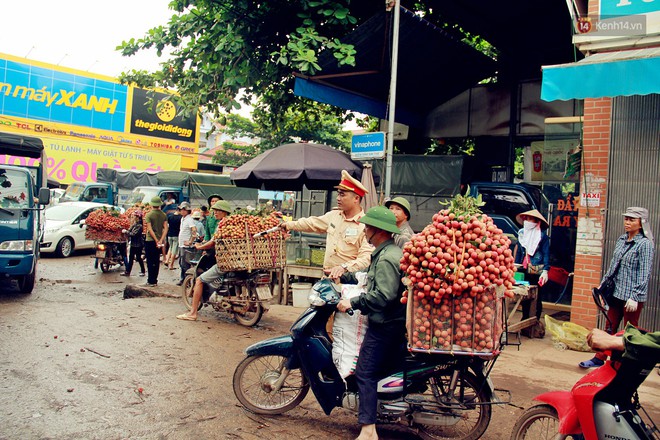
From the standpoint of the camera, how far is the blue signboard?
27.2 ft

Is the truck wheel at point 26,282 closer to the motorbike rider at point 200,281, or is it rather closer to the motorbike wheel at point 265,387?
the motorbike rider at point 200,281

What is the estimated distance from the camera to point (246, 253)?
7738 mm

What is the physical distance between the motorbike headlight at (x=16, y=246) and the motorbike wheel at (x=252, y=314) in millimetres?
4213

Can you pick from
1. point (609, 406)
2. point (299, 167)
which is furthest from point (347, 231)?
point (299, 167)

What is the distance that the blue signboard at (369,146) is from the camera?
8.29 metres

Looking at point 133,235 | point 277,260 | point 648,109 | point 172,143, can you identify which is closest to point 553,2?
point 648,109

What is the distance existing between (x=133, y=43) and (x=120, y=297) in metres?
5.69

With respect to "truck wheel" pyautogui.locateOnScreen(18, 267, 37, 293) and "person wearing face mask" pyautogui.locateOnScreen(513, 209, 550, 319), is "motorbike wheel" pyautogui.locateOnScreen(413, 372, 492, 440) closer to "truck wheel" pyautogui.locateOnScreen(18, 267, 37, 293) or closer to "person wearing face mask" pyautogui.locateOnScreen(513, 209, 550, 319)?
"person wearing face mask" pyautogui.locateOnScreen(513, 209, 550, 319)

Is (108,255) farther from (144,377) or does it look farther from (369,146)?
→ (144,377)

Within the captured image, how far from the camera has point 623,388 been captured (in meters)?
3.06

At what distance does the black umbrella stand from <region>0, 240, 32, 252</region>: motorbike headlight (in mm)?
3891

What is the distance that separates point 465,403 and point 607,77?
414 cm

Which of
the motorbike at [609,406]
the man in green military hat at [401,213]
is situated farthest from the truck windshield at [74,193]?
the motorbike at [609,406]

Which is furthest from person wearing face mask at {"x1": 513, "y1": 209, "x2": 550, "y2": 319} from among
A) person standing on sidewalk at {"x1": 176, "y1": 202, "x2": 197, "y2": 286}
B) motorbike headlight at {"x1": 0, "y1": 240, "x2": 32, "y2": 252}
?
motorbike headlight at {"x1": 0, "y1": 240, "x2": 32, "y2": 252}
